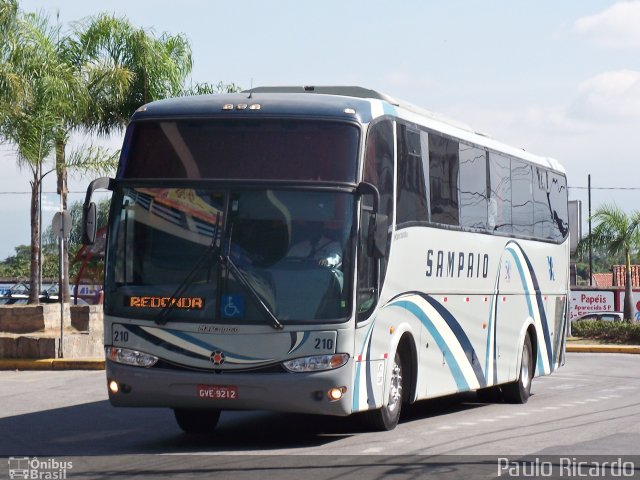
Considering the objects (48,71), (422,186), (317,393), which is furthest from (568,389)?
(48,71)

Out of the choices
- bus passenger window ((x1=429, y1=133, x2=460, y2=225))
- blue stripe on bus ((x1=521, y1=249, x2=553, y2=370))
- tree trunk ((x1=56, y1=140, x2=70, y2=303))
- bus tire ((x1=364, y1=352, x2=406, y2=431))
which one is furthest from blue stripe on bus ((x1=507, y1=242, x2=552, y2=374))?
tree trunk ((x1=56, y1=140, x2=70, y2=303))

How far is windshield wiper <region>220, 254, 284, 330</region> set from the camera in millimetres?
11555

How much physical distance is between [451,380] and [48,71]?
559 inches

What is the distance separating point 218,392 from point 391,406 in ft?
7.69

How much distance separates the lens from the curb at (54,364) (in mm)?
23234

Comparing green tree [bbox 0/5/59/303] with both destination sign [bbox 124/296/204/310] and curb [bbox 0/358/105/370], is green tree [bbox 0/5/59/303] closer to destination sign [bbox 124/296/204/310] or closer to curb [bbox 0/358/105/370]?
curb [bbox 0/358/105/370]

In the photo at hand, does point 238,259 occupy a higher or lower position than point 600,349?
higher

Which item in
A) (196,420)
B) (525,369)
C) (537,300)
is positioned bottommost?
(196,420)

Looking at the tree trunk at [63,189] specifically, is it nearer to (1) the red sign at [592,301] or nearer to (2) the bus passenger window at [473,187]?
(2) the bus passenger window at [473,187]

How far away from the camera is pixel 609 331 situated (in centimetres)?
3503

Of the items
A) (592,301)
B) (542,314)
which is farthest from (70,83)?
(592,301)

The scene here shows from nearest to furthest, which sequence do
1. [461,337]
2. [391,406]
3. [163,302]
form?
1. [163,302]
2. [391,406]
3. [461,337]

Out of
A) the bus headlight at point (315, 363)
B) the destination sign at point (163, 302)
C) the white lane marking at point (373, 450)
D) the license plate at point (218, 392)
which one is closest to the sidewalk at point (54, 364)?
the destination sign at point (163, 302)

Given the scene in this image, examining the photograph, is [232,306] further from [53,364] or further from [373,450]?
[53,364]
